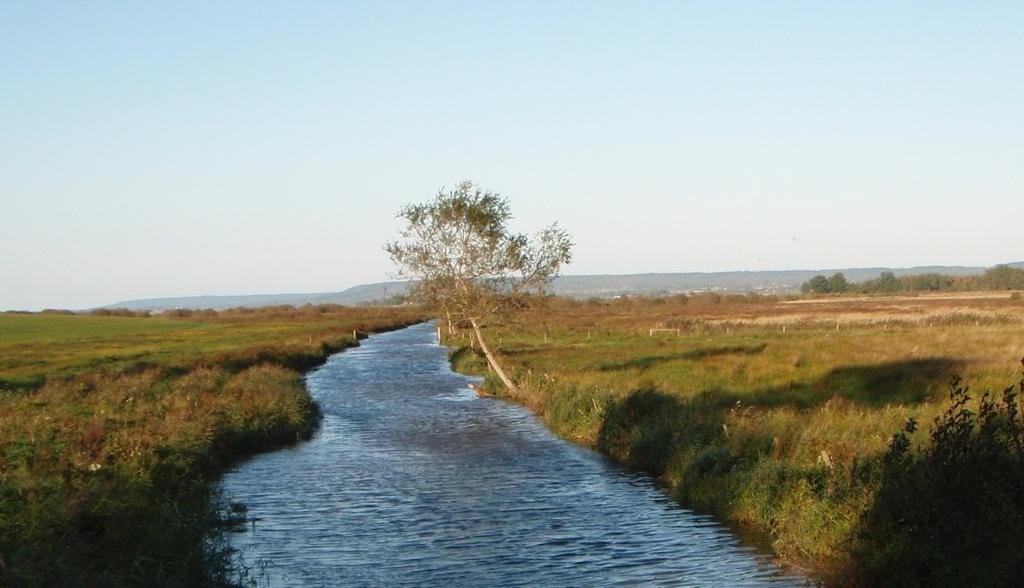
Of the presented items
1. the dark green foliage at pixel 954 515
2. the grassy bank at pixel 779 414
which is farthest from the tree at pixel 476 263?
the dark green foliage at pixel 954 515

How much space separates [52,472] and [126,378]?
25.9 m

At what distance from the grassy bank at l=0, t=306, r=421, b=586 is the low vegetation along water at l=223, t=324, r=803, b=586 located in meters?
1.15

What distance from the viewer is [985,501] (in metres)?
11.3

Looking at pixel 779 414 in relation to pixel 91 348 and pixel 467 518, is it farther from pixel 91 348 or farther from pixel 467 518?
pixel 91 348

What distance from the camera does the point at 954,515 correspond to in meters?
11.6

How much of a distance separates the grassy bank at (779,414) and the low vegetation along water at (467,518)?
780 mm

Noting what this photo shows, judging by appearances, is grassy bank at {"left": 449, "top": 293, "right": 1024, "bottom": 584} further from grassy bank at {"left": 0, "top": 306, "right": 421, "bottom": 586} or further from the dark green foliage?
grassy bank at {"left": 0, "top": 306, "right": 421, "bottom": 586}

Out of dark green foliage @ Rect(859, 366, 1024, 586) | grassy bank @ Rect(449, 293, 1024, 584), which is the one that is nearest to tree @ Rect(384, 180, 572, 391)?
grassy bank @ Rect(449, 293, 1024, 584)

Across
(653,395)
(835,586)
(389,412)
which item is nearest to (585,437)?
(653,395)

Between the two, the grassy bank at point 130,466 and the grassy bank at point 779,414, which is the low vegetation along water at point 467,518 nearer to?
the grassy bank at point 779,414

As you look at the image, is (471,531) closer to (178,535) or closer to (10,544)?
(178,535)

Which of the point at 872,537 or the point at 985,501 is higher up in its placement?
the point at 985,501

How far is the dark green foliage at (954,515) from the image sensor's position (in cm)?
1088

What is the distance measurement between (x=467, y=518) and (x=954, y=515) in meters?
9.79
